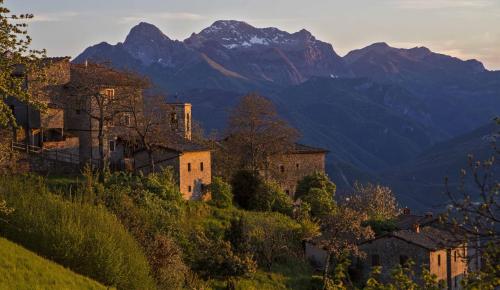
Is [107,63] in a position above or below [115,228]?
above

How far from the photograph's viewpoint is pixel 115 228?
32.0 m

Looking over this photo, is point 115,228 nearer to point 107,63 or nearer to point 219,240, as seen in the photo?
point 219,240

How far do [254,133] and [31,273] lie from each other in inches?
1741

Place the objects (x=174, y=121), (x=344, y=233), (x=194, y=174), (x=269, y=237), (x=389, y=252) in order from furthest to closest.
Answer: (x=174, y=121) → (x=344, y=233) → (x=194, y=174) → (x=389, y=252) → (x=269, y=237)

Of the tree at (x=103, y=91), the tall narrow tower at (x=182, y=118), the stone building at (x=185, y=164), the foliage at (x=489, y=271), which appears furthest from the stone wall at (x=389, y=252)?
the foliage at (x=489, y=271)

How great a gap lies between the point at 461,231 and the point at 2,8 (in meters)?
14.5

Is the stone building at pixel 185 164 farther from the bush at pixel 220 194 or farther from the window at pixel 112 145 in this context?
the window at pixel 112 145

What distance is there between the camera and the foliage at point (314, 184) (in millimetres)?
68062

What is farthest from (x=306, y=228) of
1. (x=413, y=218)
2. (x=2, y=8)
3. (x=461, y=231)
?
(x=461, y=231)

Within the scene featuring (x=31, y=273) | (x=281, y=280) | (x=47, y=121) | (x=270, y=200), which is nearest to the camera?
(x=31, y=273)

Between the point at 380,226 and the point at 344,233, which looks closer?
the point at 344,233

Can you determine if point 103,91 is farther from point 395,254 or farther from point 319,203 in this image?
point 395,254

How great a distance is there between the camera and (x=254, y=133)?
223ft

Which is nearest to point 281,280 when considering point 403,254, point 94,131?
point 403,254
